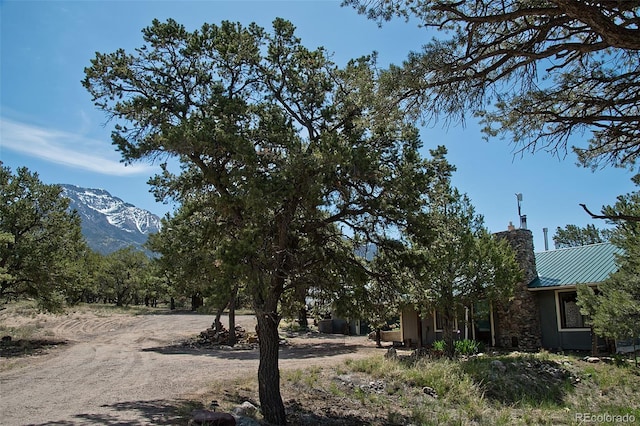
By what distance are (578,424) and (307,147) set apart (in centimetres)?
812

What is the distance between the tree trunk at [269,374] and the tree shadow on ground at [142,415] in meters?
1.44

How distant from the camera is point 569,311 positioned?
17141 millimetres

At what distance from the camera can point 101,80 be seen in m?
8.27

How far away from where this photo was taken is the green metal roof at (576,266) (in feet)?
54.3

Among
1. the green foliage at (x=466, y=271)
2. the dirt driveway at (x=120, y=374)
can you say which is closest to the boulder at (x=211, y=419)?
the dirt driveway at (x=120, y=374)

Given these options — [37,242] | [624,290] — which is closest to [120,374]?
[37,242]

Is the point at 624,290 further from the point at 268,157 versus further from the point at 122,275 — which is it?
the point at 122,275

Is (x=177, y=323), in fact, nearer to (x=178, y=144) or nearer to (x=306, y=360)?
(x=306, y=360)

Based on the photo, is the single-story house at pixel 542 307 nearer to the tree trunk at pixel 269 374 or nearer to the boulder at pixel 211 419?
the tree trunk at pixel 269 374

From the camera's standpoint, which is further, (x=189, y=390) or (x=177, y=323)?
(x=177, y=323)

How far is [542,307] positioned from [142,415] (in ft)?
50.6

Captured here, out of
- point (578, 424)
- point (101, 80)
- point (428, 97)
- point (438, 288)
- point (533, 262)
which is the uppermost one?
point (101, 80)

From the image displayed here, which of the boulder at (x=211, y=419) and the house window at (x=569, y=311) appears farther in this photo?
the house window at (x=569, y=311)

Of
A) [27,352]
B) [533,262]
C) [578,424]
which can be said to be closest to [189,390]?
[578,424]
